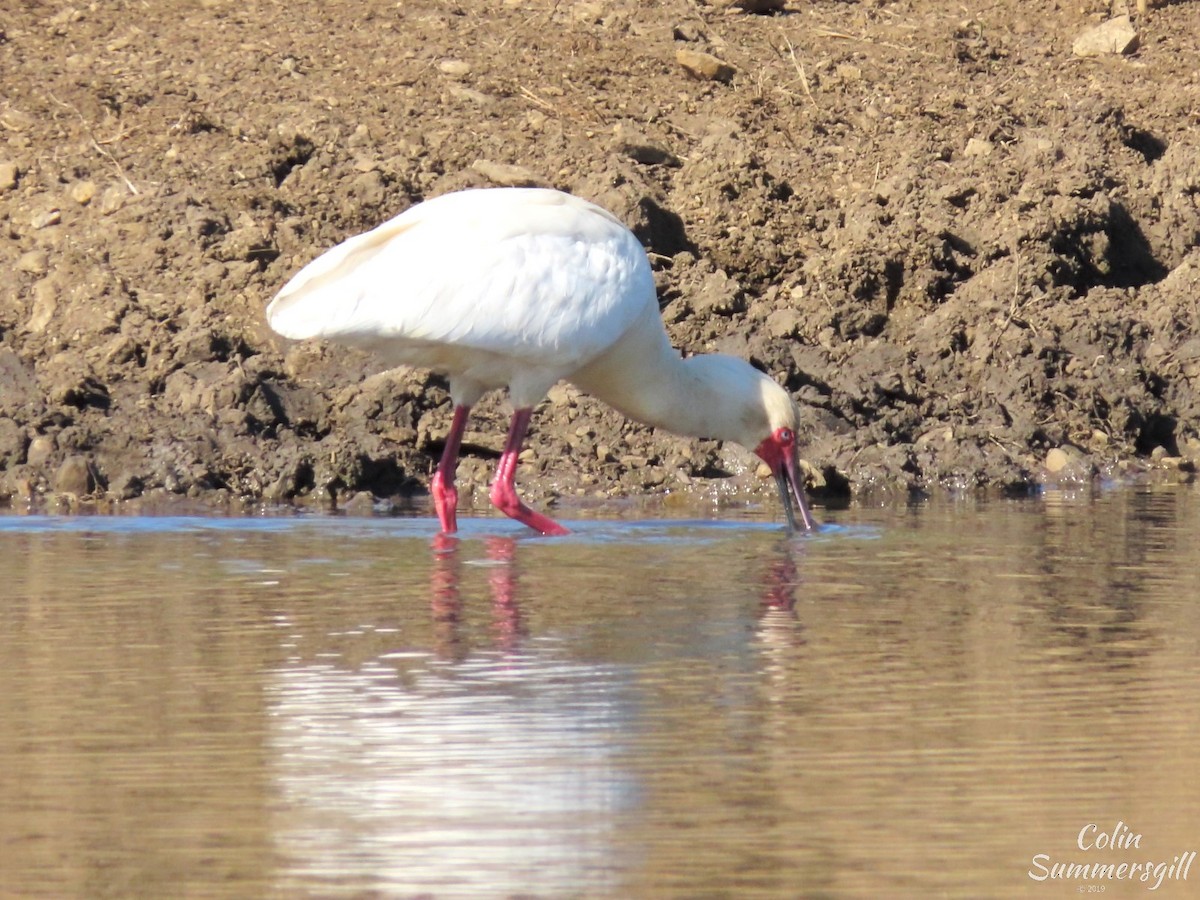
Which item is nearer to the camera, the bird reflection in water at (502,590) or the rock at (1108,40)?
the bird reflection in water at (502,590)

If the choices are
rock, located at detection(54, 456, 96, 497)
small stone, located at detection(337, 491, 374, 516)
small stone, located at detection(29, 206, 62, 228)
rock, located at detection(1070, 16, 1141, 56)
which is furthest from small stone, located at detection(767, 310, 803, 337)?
rock, located at detection(1070, 16, 1141, 56)

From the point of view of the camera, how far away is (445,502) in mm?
8969

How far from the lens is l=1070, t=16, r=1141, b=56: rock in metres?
15.5

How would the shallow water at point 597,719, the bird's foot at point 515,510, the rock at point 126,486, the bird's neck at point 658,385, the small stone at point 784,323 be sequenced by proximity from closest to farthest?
the shallow water at point 597,719
the bird's foot at point 515,510
the bird's neck at point 658,385
the rock at point 126,486
the small stone at point 784,323

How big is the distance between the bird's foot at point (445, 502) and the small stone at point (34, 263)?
13.9ft

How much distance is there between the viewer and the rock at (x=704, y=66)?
47.5 ft

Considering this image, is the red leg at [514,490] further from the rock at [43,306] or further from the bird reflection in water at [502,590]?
the rock at [43,306]

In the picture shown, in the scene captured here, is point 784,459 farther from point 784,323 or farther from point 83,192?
point 83,192

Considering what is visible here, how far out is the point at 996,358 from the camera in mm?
11805

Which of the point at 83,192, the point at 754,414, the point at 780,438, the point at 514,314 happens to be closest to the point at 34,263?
the point at 83,192

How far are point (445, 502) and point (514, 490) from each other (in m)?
0.30

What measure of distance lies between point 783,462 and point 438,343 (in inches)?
65.5

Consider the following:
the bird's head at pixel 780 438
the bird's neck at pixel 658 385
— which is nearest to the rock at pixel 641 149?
the bird's neck at pixel 658 385

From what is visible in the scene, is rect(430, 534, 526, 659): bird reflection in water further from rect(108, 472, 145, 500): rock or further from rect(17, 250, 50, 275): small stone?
rect(17, 250, 50, 275): small stone
